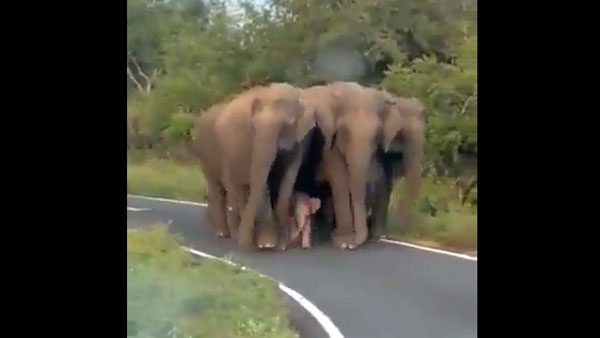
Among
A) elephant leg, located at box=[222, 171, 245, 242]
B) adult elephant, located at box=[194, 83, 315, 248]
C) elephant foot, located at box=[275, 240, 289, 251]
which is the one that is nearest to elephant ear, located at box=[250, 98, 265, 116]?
adult elephant, located at box=[194, 83, 315, 248]

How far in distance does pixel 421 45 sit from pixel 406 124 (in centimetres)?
13

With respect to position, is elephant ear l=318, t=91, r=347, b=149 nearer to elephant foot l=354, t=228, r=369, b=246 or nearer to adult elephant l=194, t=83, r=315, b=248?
adult elephant l=194, t=83, r=315, b=248

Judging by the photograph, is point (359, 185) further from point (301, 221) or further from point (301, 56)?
point (301, 56)

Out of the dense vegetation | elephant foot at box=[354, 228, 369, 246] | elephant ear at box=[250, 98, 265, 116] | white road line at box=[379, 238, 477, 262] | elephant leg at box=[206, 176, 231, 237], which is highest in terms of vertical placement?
the dense vegetation

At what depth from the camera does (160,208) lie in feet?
5.90

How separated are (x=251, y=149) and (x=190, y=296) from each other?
26 centimetres

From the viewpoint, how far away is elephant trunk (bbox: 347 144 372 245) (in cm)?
182

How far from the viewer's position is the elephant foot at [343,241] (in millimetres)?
1812

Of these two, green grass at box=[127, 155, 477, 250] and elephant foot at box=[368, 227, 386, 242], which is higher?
green grass at box=[127, 155, 477, 250]

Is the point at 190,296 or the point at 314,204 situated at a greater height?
the point at 314,204

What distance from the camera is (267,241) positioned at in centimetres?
181

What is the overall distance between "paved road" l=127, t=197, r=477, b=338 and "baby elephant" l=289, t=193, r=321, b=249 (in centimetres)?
2

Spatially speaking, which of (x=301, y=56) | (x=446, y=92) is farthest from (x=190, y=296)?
(x=446, y=92)
